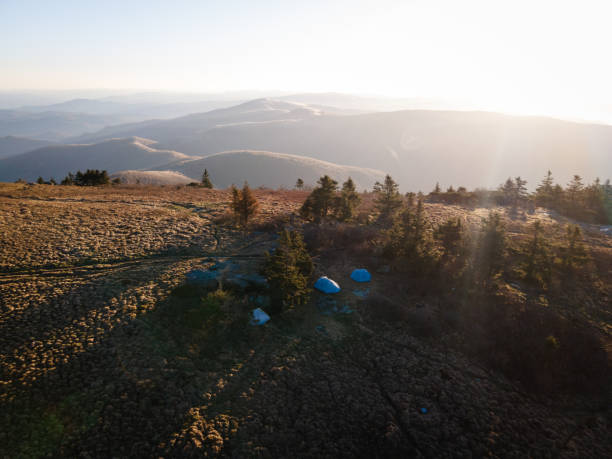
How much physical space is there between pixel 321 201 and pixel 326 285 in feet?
42.7

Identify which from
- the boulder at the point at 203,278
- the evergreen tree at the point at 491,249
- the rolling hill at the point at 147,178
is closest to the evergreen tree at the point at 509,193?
the evergreen tree at the point at 491,249

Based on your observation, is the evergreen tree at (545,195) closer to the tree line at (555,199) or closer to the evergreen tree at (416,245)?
the tree line at (555,199)

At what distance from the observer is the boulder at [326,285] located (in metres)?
21.4

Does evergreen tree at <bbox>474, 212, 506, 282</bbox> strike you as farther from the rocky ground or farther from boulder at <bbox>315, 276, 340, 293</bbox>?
boulder at <bbox>315, 276, 340, 293</bbox>

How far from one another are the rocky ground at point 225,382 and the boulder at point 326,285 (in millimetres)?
1101

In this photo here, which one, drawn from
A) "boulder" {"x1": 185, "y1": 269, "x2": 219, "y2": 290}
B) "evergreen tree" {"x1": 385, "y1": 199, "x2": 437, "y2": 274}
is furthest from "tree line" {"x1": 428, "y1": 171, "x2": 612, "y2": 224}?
"boulder" {"x1": 185, "y1": 269, "x2": 219, "y2": 290}

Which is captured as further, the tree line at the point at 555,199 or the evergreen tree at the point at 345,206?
the tree line at the point at 555,199

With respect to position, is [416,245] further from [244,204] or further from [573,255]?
[244,204]

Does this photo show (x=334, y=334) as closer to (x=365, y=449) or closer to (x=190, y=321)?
(x=365, y=449)

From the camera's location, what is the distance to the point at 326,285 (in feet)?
70.8

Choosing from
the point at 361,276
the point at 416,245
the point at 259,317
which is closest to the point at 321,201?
the point at 361,276

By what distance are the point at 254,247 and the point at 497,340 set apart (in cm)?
1961

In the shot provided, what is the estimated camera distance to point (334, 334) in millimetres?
18016

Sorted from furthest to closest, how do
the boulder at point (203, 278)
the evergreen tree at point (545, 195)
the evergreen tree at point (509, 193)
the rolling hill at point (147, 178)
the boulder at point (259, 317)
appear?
the rolling hill at point (147, 178), the evergreen tree at point (509, 193), the evergreen tree at point (545, 195), the boulder at point (203, 278), the boulder at point (259, 317)
